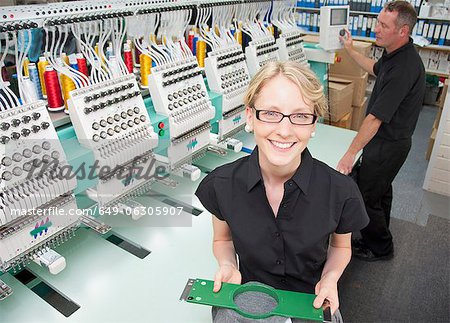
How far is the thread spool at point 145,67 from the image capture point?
1.93 m

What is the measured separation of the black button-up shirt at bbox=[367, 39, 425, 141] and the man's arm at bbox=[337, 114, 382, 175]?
0.05 m

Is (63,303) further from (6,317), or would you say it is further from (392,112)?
(392,112)

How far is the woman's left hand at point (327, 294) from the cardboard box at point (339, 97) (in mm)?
2610

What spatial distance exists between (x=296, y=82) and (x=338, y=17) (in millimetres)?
2315

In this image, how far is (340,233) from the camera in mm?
1211

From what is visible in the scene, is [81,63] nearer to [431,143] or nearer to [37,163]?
[37,163]

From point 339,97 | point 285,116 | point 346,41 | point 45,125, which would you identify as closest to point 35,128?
point 45,125

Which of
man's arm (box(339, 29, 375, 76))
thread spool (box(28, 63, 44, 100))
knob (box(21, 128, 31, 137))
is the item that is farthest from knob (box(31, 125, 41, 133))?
man's arm (box(339, 29, 375, 76))

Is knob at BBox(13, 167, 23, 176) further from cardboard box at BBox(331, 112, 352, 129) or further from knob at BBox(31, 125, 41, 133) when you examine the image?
cardboard box at BBox(331, 112, 352, 129)

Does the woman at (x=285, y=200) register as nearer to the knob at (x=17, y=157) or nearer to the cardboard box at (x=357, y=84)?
the knob at (x=17, y=157)

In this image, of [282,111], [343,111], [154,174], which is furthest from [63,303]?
[343,111]

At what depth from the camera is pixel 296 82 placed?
1053mm

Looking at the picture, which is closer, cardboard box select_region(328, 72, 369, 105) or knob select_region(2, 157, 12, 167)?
knob select_region(2, 157, 12, 167)

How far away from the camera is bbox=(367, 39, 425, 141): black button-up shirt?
7.03 feet
